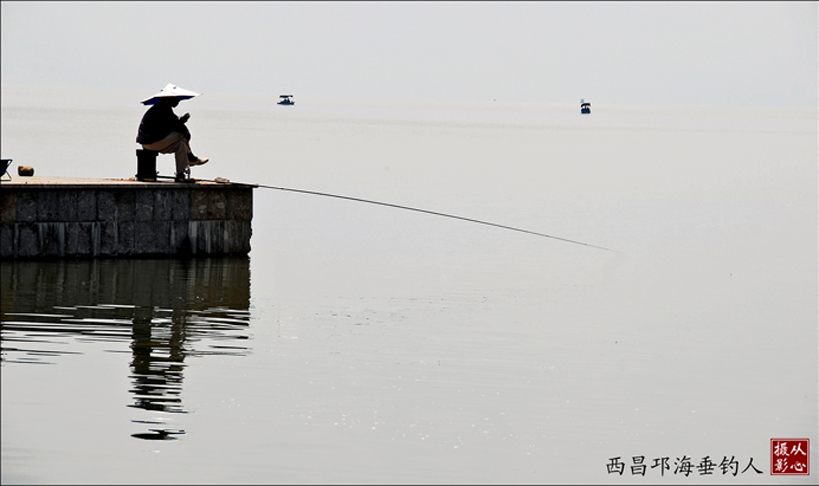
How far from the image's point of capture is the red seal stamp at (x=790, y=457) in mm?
9953

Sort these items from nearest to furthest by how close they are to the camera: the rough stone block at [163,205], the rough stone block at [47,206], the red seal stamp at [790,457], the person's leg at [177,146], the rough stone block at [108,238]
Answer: the red seal stamp at [790,457] → the rough stone block at [47,206] → the rough stone block at [108,238] → the rough stone block at [163,205] → the person's leg at [177,146]

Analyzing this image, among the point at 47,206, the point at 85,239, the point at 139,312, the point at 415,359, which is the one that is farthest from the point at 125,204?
the point at 415,359

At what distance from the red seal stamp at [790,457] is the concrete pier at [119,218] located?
400 inches

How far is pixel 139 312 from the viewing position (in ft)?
48.4

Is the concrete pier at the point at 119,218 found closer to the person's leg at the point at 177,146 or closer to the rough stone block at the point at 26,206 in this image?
the rough stone block at the point at 26,206

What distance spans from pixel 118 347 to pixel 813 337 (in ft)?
27.0

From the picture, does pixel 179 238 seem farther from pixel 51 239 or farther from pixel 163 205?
pixel 51 239

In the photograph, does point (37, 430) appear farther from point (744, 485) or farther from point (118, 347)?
point (744, 485)

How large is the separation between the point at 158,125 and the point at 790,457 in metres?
11.1

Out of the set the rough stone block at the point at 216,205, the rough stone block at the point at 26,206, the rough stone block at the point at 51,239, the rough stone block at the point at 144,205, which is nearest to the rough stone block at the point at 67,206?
the rough stone block at the point at 51,239

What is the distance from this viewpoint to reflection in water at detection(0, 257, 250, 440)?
474 inches

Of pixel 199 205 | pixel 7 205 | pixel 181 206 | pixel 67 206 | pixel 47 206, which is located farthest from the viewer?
pixel 199 205

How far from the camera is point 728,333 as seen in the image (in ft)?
49.7

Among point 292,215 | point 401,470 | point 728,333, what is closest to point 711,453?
point 401,470
